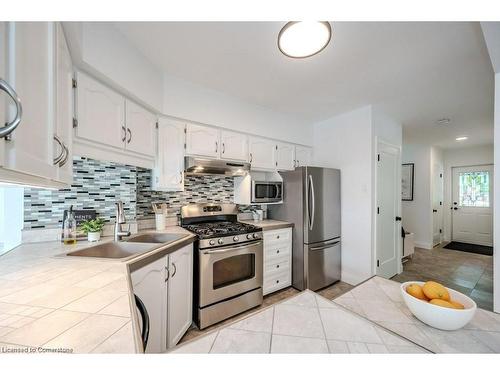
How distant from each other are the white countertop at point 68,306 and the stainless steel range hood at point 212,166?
3.91 feet

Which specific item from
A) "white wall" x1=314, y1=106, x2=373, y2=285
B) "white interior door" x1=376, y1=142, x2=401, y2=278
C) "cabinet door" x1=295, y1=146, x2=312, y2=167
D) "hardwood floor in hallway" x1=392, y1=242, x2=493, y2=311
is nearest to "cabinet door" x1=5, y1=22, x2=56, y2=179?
"cabinet door" x1=295, y1=146, x2=312, y2=167

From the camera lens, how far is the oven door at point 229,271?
71.2 inches

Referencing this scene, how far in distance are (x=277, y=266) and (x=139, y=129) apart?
2115 millimetres

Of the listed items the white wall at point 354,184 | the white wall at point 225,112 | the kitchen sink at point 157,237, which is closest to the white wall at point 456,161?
the white wall at point 354,184

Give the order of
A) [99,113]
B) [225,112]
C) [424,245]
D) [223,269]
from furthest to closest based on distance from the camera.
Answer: [424,245], [225,112], [223,269], [99,113]

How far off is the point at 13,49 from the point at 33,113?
182 mm

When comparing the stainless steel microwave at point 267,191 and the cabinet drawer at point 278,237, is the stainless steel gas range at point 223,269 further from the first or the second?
the stainless steel microwave at point 267,191

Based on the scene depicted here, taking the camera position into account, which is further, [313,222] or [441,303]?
[313,222]

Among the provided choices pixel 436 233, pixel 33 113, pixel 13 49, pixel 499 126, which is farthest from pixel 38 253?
pixel 436 233

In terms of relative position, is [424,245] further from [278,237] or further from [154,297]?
[154,297]

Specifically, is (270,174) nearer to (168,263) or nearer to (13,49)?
(168,263)

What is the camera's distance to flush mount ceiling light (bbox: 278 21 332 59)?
1122 mm

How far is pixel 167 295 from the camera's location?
147cm

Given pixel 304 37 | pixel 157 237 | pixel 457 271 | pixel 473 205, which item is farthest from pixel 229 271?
pixel 473 205
